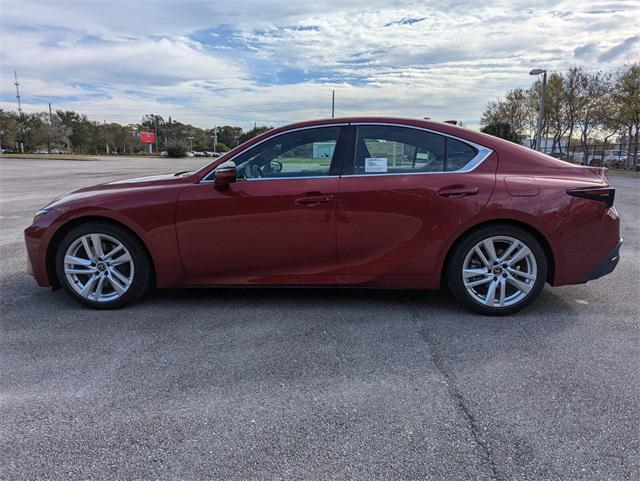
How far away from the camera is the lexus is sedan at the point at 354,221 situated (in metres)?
3.76

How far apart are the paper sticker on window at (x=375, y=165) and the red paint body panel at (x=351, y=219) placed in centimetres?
8

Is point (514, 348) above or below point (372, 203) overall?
below

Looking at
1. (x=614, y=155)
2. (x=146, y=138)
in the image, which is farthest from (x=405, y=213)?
(x=146, y=138)

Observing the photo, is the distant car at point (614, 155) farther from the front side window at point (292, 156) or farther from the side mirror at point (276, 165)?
the side mirror at point (276, 165)

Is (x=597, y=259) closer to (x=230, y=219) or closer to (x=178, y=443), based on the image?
(x=230, y=219)

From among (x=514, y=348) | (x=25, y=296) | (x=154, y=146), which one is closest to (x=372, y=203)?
(x=514, y=348)

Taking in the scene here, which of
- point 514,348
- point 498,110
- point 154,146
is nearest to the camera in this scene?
point 514,348

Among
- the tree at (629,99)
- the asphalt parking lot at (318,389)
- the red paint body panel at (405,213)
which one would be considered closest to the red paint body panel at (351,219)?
the red paint body panel at (405,213)

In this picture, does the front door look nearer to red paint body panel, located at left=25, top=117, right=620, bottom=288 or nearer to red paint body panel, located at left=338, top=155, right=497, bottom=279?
red paint body panel, located at left=25, top=117, right=620, bottom=288

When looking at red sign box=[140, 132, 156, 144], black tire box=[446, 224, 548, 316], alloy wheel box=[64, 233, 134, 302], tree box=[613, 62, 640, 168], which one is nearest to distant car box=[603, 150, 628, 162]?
tree box=[613, 62, 640, 168]

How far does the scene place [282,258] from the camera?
3893mm

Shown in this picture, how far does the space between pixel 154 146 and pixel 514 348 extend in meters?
117

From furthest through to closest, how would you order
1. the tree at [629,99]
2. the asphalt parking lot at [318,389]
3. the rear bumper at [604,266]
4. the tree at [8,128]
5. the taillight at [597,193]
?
the tree at [8,128] < the tree at [629,99] < the rear bumper at [604,266] < the taillight at [597,193] < the asphalt parking lot at [318,389]

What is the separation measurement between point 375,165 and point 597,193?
5.74 ft
